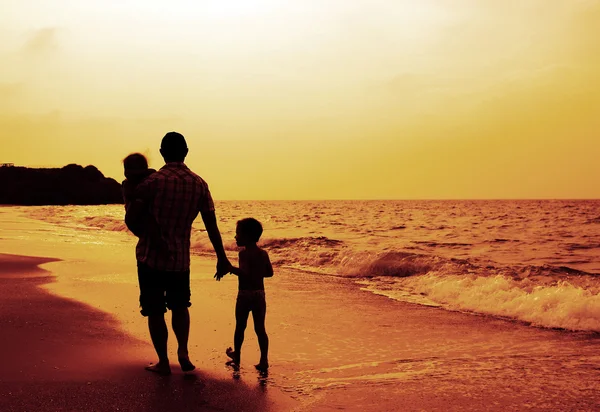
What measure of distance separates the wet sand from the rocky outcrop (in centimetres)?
12840

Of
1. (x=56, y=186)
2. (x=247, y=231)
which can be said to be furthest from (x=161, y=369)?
(x=56, y=186)

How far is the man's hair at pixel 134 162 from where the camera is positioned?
4.59 m

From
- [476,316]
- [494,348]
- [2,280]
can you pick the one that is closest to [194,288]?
[2,280]

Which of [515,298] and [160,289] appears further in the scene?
[515,298]

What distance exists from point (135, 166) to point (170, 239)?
0.65m

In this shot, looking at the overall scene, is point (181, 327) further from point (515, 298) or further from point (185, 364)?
point (515, 298)

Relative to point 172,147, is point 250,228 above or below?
below

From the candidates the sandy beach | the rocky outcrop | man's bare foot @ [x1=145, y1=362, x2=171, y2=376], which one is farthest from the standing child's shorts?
the rocky outcrop

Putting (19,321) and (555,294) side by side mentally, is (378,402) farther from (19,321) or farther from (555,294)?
(555,294)

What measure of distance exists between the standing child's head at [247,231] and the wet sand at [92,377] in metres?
1.17

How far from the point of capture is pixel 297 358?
18.2 ft

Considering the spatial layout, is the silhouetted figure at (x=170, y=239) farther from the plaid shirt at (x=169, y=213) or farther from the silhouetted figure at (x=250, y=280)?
the silhouetted figure at (x=250, y=280)

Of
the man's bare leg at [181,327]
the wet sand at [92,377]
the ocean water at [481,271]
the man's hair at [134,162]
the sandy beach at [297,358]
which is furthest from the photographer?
the ocean water at [481,271]

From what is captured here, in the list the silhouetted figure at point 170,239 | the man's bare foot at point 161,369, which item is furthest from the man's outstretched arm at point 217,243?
the man's bare foot at point 161,369
